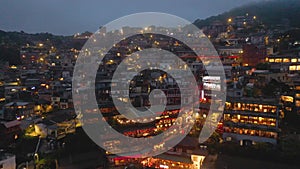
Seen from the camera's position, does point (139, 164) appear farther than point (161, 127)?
No

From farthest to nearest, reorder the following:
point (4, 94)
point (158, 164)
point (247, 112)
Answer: point (4, 94)
point (247, 112)
point (158, 164)

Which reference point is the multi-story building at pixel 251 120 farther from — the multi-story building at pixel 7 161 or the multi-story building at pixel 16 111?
the multi-story building at pixel 16 111

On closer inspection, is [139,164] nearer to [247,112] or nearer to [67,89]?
[247,112]

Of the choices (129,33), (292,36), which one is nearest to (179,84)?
(292,36)

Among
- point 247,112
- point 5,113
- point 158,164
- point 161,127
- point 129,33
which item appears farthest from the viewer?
point 129,33

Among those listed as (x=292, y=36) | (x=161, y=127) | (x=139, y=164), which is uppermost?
(x=292, y=36)

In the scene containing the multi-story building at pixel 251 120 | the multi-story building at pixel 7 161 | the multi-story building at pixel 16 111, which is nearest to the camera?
the multi-story building at pixel 7 161

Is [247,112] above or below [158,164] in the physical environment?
above

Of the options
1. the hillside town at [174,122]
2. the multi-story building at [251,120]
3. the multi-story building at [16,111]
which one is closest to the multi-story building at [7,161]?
the hillside town at [174,122]
